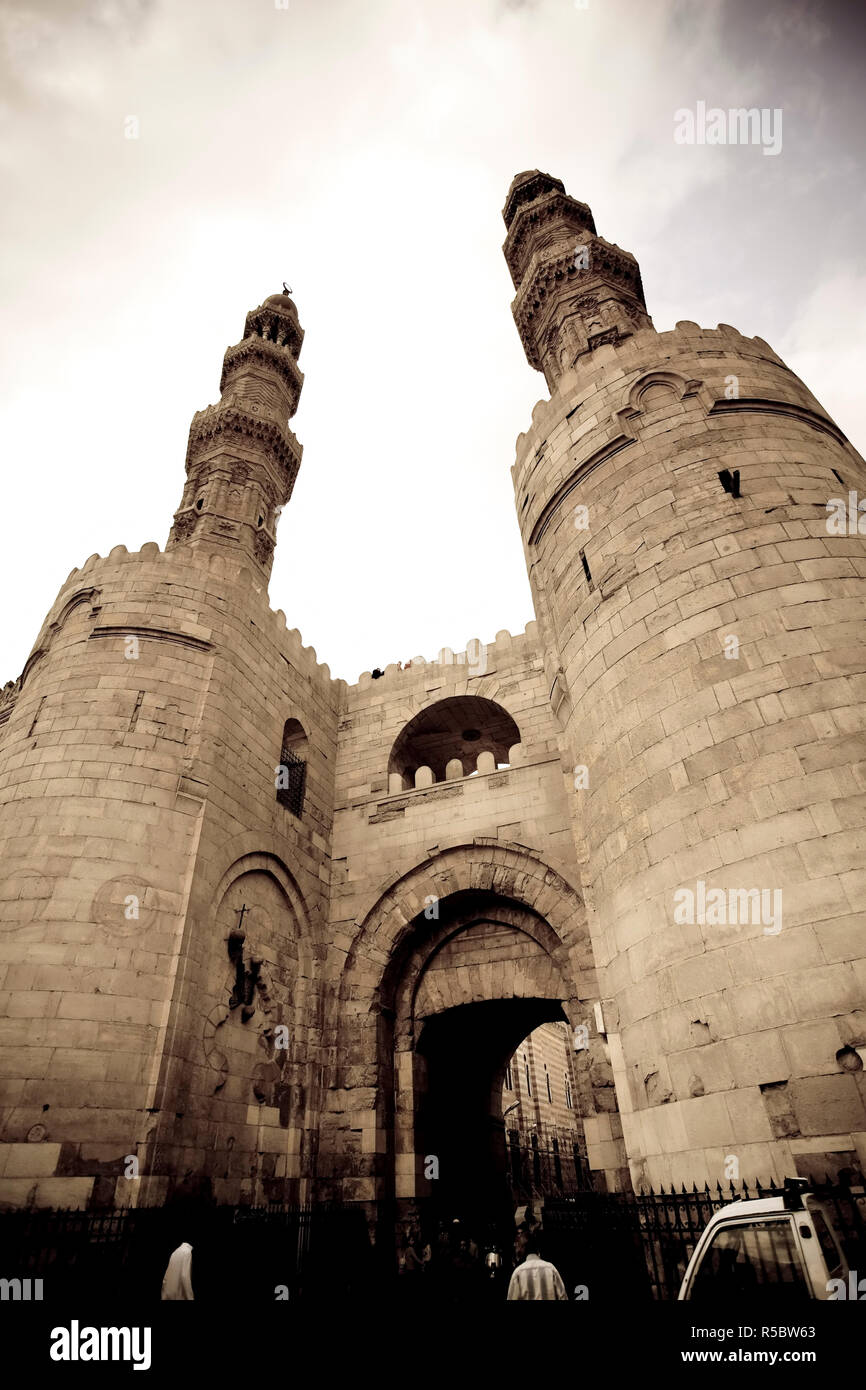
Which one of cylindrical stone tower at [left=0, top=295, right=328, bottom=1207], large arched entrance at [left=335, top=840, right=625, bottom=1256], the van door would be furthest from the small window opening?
cylindrical stone tower at [left=0, top=295, right=328, bottom=1207]

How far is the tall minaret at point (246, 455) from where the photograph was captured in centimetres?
1599

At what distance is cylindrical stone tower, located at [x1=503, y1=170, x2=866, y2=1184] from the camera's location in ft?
17.0

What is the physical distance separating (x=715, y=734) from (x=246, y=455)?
14.8 metres

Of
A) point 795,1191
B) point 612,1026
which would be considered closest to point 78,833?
point 612,1026

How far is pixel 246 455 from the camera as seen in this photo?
17.3 meters

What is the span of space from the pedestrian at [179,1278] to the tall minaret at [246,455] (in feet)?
40.1

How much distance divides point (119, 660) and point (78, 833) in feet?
9.83

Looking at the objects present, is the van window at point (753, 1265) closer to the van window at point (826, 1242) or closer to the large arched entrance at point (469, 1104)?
Result: the van window at point (826, 1242)

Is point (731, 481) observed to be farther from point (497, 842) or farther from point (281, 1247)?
Answer: point (281, 1247)

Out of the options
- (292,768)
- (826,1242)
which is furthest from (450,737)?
(826,1242)

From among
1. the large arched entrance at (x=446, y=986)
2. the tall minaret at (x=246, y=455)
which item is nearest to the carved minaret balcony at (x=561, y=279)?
the tall minaret at (x=246, y=455)

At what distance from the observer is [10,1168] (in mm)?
6730
